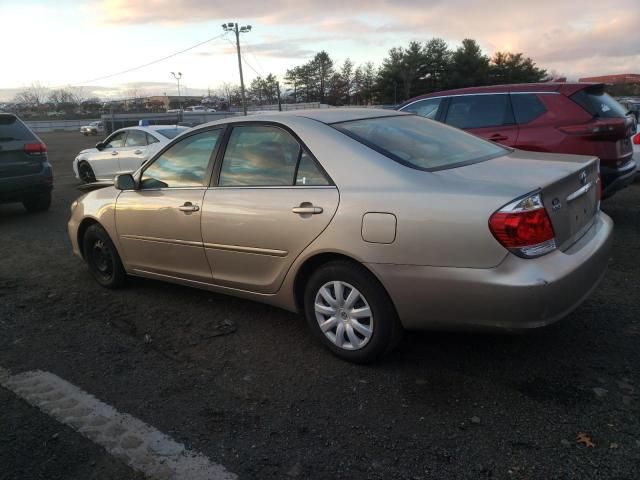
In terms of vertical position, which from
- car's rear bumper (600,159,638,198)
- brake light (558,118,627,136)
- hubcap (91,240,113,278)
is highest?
brake light (558,118,627,136)

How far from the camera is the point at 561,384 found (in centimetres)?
300

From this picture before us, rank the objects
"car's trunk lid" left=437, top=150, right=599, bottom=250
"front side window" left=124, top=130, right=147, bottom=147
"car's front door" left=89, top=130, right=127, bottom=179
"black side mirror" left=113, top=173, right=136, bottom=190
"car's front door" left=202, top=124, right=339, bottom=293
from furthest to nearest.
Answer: "car's front door" left=89, top=130, right=127, bottom=179, "front side window" left=124, top=130, right=147, bottom=147, "black side mirror" left=113, top=173, right=136, bottom=190, "car's front door" left=202, top=124, right=339, bottom=293, "car's trunk lid" left=437, top=150, right=599, bottom=250

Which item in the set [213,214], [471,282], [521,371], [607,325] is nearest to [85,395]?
[213,214]

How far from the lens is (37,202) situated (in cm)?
916

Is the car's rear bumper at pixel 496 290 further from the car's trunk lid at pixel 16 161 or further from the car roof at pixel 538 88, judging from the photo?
the car's trunk lid at pixel 16 161

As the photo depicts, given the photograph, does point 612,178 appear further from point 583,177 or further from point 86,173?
point 86,173

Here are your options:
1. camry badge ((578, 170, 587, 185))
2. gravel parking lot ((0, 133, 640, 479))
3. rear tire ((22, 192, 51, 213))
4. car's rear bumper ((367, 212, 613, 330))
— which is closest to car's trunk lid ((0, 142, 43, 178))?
rear tire ((22, 192, 51, 213))

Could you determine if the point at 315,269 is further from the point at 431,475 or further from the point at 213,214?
the point at 431,475

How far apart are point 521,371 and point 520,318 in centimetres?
58

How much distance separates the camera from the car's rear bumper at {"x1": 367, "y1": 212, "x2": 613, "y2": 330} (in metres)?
2.71

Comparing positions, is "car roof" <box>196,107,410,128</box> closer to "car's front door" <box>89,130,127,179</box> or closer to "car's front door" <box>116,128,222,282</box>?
"car's front door" <box>116,128,222,282</box>

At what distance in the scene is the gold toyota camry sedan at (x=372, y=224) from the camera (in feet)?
9.08

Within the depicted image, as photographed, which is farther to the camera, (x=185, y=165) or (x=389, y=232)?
(x=185, y=165)

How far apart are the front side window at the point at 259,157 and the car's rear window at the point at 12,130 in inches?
243
